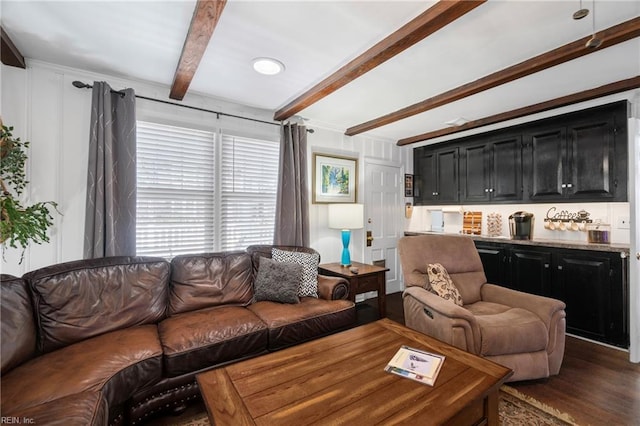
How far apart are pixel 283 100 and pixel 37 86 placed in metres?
2.03

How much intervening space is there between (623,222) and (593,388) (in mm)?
1887

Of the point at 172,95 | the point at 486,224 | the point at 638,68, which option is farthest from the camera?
the point at 486,224

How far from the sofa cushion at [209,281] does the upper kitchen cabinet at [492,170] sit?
3316 mm

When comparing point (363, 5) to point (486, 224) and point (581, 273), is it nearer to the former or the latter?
point (581, 273)

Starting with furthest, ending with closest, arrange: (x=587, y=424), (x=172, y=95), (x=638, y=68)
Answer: (x=172, y=95), (x=638, y=68), (x=587, y=424)

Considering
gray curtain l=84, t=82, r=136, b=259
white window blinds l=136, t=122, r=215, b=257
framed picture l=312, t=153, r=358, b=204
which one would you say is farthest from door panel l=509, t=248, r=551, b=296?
gray curtain l=84, t=82, r=136, b=259

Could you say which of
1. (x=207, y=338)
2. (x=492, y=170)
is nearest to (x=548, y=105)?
(x=492, y=170)

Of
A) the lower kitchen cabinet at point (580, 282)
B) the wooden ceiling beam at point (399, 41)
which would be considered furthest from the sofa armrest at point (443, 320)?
the wooden ceiling beam at point (399, 41)

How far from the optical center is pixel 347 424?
107cm

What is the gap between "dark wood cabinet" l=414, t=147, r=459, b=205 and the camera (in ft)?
14.1

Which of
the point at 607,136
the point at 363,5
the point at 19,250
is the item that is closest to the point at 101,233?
the point at 19,250

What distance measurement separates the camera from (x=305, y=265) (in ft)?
9.14

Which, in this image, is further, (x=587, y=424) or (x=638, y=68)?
(x=638, y=68)

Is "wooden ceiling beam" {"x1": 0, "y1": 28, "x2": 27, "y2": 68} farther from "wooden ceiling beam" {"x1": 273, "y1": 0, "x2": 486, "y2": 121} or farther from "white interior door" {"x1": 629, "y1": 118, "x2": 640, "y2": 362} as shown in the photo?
"white interior door" {"x1": 629, "y1": 118, "x2": 640, "y2": 362}
